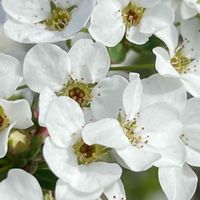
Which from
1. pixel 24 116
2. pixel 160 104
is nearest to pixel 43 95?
pixel 24 116

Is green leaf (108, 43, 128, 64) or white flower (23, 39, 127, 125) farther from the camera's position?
green leaf (108, 43, 128, 64)

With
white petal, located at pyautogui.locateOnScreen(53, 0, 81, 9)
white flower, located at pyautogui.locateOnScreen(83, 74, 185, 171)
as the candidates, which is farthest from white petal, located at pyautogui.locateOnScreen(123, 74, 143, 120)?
white petal, located at pyautogui.locateOnScreen(53, 0, 81, 9)

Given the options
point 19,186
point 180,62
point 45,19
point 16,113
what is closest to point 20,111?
point 16,113

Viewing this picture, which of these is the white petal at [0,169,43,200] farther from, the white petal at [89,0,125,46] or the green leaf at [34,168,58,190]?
the white petal at [89,0,125,46]

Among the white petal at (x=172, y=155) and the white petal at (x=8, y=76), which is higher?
the white petal at (x=8, y=76)

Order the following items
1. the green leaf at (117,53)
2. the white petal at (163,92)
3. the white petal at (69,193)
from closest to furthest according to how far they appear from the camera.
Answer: the white petal at (69,193) → the white petal at (163,92) → the green leaf at (117,53)

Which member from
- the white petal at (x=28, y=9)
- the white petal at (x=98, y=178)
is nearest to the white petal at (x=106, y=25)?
the white petal at (x=28, y=9)

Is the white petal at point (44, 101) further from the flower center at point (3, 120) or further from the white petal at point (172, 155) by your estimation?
the white petal at point (172, 155)
